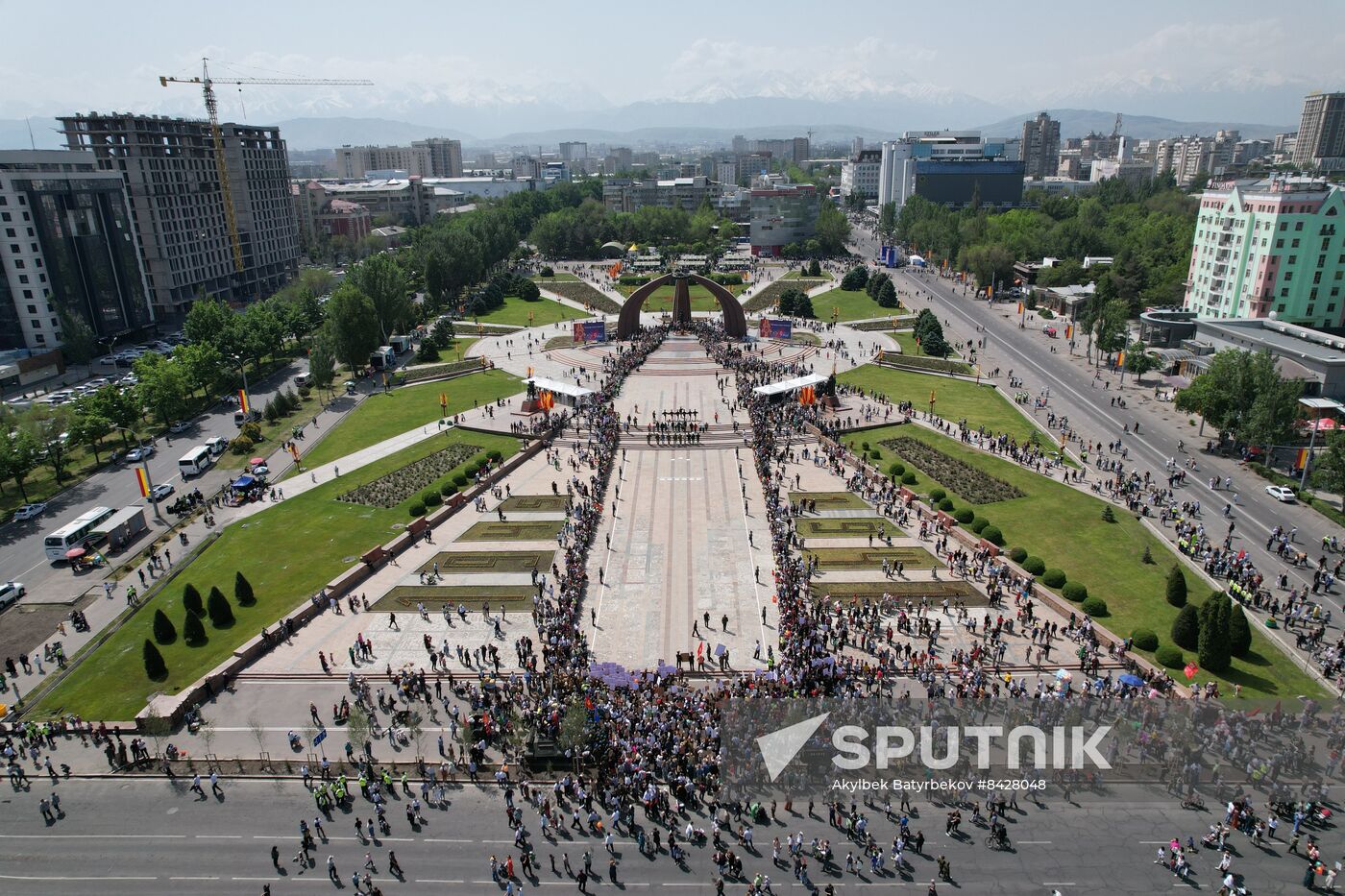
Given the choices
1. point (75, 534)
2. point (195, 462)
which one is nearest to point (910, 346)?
point (195, 462)

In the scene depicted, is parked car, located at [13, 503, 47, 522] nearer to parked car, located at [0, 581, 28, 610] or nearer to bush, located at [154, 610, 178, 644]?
parked car, located at [0, 581, 28, 610]

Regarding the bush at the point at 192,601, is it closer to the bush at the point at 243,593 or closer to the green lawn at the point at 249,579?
the green lawn at the point at 249,579

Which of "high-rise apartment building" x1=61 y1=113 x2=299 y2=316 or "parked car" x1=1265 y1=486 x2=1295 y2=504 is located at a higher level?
"high-rise apartment building" x1=61 y1=113 x2=299 y2=316

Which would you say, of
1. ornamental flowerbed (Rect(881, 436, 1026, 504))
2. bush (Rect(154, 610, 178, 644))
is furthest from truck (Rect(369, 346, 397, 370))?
ornamental flowerbed (Rect(881, 436, 1026, 504))

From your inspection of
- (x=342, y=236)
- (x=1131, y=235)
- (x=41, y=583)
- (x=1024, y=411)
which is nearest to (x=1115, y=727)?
(x=1024, y=411)

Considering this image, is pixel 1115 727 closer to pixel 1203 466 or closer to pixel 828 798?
pixel 828 798
